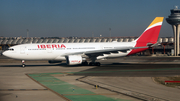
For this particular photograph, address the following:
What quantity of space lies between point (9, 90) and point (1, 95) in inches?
65.3

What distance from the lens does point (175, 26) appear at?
3752 inches

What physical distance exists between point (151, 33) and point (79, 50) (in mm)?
14308

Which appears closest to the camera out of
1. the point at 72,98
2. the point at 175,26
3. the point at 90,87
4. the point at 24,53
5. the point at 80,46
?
the point at 72,98

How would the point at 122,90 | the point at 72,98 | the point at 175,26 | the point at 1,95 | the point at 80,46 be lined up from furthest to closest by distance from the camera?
the point at 175,26 → the point at 80,46 → the point at 122,90 → the point at 1,95 → the point at 72,98

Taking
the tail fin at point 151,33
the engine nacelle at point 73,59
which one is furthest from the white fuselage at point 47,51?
the tail fin at point 151,33

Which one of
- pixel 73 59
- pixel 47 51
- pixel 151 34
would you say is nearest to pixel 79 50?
pixel 73 59

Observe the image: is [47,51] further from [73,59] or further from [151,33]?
[151,33]

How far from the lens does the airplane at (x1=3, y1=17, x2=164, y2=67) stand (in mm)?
33938

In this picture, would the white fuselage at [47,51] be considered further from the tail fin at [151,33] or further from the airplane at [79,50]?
the tail fin at [151,33]

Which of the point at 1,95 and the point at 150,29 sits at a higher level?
the point at 150,29

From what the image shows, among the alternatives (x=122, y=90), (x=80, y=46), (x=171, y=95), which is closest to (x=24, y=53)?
(x=80, y=46)

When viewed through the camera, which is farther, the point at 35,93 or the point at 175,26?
the point at 175,26

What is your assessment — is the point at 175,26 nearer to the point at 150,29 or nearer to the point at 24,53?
the point at 150,29

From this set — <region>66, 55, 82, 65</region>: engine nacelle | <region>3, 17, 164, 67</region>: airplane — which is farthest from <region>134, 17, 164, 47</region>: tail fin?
<region>66, 55, 82, 65</region>: engine nacelle
